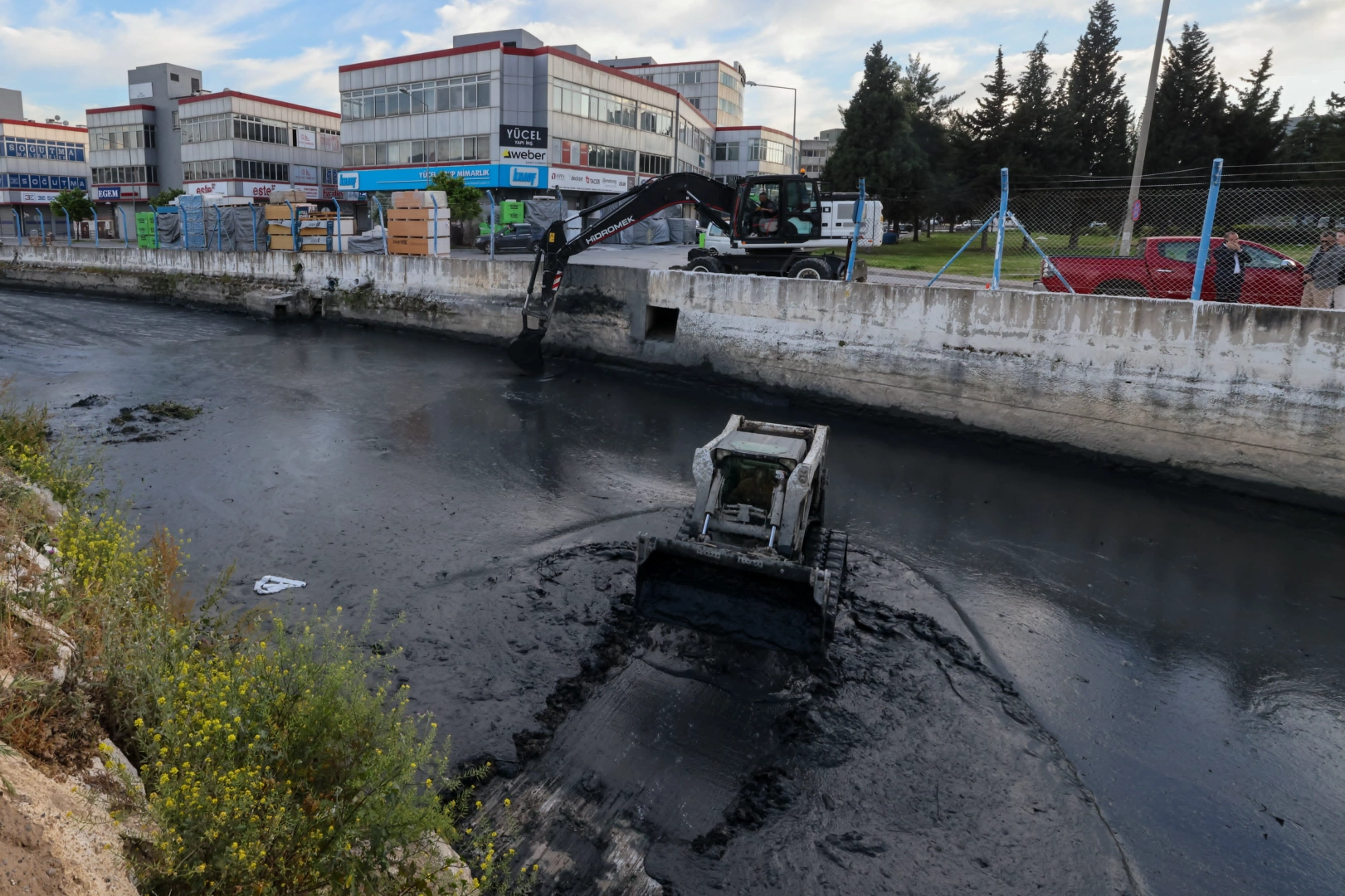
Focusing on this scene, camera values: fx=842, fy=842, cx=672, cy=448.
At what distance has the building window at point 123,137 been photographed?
61656 millimetres

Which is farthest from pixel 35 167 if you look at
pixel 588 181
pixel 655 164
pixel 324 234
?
pixel 324 234

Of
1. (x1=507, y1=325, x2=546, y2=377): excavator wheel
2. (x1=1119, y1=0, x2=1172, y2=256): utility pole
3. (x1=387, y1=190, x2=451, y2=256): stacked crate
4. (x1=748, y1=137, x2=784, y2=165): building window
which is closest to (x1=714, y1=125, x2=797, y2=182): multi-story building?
(x1=748, y1=137, x2=784, y2=165): building window

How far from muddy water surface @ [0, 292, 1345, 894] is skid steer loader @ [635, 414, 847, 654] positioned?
0.30m

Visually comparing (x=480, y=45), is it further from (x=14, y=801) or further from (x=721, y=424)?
(x=14, y=801)

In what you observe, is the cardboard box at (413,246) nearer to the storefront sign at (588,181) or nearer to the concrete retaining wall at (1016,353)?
the concrete retaining wall at (1016,353)

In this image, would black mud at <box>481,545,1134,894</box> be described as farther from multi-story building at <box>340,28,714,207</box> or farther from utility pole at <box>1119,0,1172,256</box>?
multi-story building at <box>340,28,714,207</box>

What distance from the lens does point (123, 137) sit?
205ft

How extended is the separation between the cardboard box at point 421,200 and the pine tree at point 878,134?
20746 mm

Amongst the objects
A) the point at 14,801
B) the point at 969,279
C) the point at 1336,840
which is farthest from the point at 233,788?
the point at 969,279

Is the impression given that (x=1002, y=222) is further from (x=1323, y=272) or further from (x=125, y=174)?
(x=125, y=174)

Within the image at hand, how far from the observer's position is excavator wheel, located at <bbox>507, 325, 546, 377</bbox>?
56.4 ft

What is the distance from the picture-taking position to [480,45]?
45.7m

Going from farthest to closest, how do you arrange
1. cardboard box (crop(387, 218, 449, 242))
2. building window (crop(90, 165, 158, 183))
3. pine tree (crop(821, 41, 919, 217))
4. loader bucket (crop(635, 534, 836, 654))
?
building window (crop(90, 165, 158, 183)) → pine tree (crop(821, 41, 919, 217)) → cardboard box (crop(387, 218, 449, 242)) → loader bucket (crop(635, 534, 836, 654))

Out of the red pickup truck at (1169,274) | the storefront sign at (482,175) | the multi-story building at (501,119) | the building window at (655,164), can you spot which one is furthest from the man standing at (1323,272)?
the building window at (655,164)
